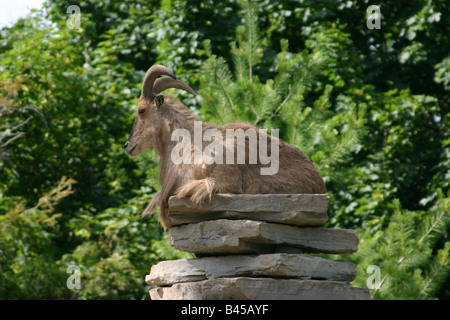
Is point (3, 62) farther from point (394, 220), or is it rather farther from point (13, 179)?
point (394, 220)

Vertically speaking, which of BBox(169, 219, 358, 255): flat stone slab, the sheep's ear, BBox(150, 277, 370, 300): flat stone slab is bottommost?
BBox(150, 277, 370, 300): flat stone slab

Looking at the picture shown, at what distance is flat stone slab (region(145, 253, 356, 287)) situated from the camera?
663 centimetres

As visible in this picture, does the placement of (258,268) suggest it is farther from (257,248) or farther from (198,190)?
(198,190)

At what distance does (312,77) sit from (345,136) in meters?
1.19

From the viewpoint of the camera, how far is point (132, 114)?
593 inches

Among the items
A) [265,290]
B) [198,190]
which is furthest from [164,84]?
[265,290]

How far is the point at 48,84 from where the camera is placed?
1512 cm

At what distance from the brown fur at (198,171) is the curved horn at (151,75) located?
11 centimetres

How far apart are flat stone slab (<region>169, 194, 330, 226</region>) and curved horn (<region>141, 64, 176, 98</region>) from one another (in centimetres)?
141

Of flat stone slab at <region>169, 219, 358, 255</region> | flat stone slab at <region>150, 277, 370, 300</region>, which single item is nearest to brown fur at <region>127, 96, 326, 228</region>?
flat stone slab at <region>169, 219, 358, 255</region>

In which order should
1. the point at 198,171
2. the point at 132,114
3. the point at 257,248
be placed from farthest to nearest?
the point at 132,114 → the point at 198,171 → the point at 257,248

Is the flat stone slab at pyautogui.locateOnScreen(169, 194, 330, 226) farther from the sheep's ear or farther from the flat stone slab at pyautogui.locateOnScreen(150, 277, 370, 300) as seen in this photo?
the sheep's ear

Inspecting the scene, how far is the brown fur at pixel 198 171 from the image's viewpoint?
6922 millimetres

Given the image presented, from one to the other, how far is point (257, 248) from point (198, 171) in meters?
1.02
